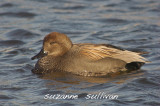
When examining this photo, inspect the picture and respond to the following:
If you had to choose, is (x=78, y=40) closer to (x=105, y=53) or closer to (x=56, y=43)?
(x=56, y=43)

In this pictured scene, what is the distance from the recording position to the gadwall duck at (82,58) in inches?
358

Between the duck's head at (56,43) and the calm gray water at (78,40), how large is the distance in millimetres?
605

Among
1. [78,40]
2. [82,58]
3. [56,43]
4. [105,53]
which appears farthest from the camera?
[78,40]

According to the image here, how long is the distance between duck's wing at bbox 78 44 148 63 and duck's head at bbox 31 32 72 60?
1.15ft

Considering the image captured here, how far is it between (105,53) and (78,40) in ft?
9.91

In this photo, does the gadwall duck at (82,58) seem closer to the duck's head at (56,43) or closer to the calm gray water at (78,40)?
the duck's head at (56,43)

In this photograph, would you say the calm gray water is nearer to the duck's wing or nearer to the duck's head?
the duck's wing

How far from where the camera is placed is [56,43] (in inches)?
371

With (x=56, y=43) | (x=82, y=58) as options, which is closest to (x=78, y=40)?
(x=56, y=43)

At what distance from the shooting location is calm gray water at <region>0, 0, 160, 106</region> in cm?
784

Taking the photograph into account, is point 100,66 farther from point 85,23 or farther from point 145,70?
point 85,23

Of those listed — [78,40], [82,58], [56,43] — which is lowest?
[78,40]

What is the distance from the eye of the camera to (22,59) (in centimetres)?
1053

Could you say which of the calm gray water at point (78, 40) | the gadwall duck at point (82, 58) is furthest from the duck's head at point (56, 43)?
the calm gray water at point (78, 40)
